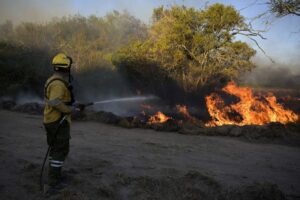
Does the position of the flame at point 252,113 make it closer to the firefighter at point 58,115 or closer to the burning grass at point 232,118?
the burning grass at point 232,118

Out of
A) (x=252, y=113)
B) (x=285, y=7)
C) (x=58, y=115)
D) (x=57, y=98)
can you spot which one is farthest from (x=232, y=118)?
(x=57, y=98)

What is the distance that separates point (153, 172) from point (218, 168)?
4.44 feet

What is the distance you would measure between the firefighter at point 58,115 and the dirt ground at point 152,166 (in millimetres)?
382

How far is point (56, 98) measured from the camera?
489 centimetres

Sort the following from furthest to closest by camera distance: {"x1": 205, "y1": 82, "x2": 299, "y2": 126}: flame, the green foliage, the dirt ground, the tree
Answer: the green foliage < {"x1": 205, "y1": 82, "x2": 299, "y2": 126}: flame < the tree < the dirt ground

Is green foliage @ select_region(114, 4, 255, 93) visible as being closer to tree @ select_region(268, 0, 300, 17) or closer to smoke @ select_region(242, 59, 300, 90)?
smoke @ select_region(242, 59, 300, 90)

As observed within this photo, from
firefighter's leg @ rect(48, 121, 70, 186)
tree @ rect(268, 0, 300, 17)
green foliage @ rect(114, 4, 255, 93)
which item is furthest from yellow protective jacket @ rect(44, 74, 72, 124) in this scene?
green foliage @ rect(114, 4, 255, 93)

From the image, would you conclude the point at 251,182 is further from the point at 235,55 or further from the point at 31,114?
the point at 235,55

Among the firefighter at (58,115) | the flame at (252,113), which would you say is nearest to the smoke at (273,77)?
the flame at (252,113)

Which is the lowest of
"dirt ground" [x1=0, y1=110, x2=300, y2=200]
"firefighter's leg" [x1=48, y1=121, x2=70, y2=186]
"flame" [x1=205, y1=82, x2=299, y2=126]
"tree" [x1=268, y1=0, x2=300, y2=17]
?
"dirt ground" [x1=0, y1=110, x2=300, y2=200]

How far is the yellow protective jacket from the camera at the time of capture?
4900 millimetres

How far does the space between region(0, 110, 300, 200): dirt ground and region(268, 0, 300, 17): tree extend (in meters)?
3.22

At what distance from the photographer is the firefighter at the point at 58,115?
4965 mm

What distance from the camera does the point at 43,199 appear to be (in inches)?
185
